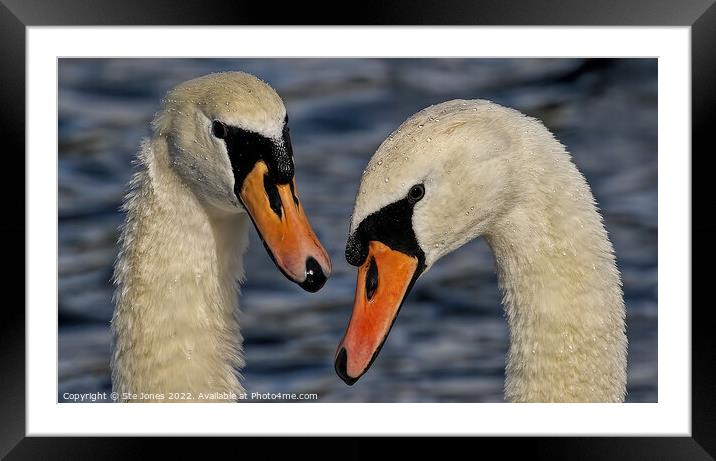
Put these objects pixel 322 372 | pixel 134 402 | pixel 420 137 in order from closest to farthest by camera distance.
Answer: pixel 420 137
pixel 134 402
pixel 322 372

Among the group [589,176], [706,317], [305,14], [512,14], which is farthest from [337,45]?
[706,317]

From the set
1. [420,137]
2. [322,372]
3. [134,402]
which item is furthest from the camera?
[322,372]

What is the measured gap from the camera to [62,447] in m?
6.84

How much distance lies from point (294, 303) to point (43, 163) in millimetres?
1379

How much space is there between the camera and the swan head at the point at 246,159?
21.1 feet

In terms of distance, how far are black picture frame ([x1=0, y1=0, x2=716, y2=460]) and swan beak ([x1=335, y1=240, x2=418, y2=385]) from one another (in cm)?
57

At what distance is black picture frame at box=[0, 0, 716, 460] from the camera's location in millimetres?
6723

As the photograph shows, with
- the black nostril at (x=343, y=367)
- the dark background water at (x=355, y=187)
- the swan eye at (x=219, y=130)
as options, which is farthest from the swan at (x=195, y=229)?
the black nostril at (x=343, y=367)

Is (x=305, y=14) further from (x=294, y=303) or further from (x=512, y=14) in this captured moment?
(x=294, y=303)

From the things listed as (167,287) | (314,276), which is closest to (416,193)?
(314,276)

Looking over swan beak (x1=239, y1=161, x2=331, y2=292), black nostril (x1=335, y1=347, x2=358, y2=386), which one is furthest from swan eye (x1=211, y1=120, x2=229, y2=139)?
black nostril (x1=335, y1=347, x2=358, y2=386)

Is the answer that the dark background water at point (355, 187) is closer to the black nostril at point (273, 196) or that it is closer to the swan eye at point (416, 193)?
the black nostril at point (273, 196)

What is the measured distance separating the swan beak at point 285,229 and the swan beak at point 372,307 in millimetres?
149

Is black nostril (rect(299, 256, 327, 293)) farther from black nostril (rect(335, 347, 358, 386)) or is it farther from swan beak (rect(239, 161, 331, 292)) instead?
black nostril (rect(335, 347, 358, 386))
